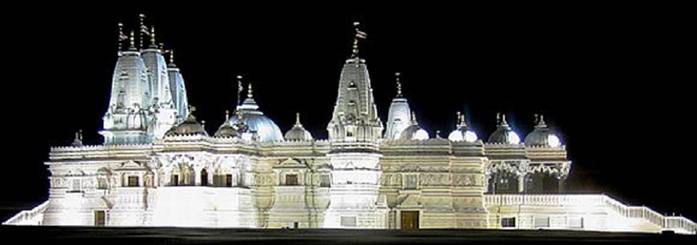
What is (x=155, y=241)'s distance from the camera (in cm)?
3988

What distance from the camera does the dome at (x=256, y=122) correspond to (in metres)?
69.1

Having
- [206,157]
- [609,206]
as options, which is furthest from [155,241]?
[609,206]

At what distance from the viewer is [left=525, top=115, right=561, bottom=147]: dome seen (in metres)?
69.9

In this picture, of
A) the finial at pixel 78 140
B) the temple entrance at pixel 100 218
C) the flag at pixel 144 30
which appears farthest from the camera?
the flag at pixel 144 30

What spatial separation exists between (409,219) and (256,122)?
11.2 metres

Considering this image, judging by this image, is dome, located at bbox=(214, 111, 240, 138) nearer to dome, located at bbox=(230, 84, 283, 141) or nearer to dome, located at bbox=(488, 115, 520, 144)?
dome, located at bbox=(230, 84, 283, 141)

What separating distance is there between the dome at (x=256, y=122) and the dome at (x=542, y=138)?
1306cm

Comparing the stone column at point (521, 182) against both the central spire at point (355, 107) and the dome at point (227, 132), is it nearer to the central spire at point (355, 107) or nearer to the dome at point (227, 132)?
the central spire at point (355, 107)

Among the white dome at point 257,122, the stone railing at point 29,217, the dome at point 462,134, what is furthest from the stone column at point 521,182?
the stone railing at point 29,217

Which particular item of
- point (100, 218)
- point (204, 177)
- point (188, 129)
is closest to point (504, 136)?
point (204, 177)

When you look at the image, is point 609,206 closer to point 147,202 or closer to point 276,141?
point 276,141

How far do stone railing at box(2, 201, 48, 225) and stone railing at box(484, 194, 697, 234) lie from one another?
22.5m

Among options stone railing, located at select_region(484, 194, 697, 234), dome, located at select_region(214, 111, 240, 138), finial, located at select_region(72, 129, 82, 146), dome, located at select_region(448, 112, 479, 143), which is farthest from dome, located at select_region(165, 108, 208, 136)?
stone railing, located at select_region(484, 194, 697, 234)

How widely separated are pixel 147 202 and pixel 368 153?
11194 mm
